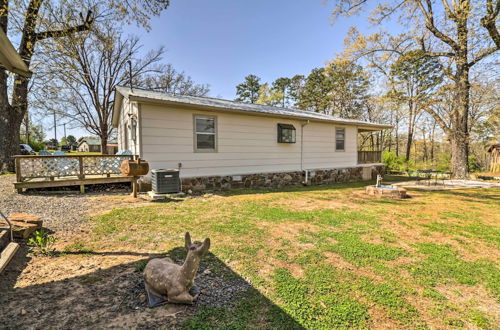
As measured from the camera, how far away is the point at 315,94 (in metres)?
24.2

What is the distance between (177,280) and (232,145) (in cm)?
637

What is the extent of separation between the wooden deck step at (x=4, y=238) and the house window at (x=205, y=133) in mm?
4806

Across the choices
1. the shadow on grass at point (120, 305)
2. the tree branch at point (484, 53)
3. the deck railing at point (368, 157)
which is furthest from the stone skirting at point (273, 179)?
the tree branch at point (484, 53)

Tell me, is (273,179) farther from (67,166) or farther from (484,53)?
(484,53)

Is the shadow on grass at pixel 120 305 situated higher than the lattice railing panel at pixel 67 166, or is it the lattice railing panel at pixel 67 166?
the lattice railing panel at pixel 67 166

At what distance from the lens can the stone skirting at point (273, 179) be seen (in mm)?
7416

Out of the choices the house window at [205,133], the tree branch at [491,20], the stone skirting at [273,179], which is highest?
the tree branch at [491,20]

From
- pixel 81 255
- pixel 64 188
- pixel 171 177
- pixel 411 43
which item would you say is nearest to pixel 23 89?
pixel 64 188

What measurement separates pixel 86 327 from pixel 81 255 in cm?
144

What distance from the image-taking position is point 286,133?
9227 mm

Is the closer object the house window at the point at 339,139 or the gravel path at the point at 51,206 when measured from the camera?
the gravel path at the point at 51,206

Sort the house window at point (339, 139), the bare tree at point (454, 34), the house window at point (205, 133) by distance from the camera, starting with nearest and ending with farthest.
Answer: the house window at point (205, 133)
the bare tree at point (454, 34)
the house window at point (339, 139)

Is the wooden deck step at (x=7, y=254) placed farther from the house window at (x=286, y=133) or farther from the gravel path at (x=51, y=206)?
the house window at (x=286, y=133)

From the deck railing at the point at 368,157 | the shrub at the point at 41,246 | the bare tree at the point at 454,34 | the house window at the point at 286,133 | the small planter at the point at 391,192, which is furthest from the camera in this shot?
the deck railing at the point at 368,157
